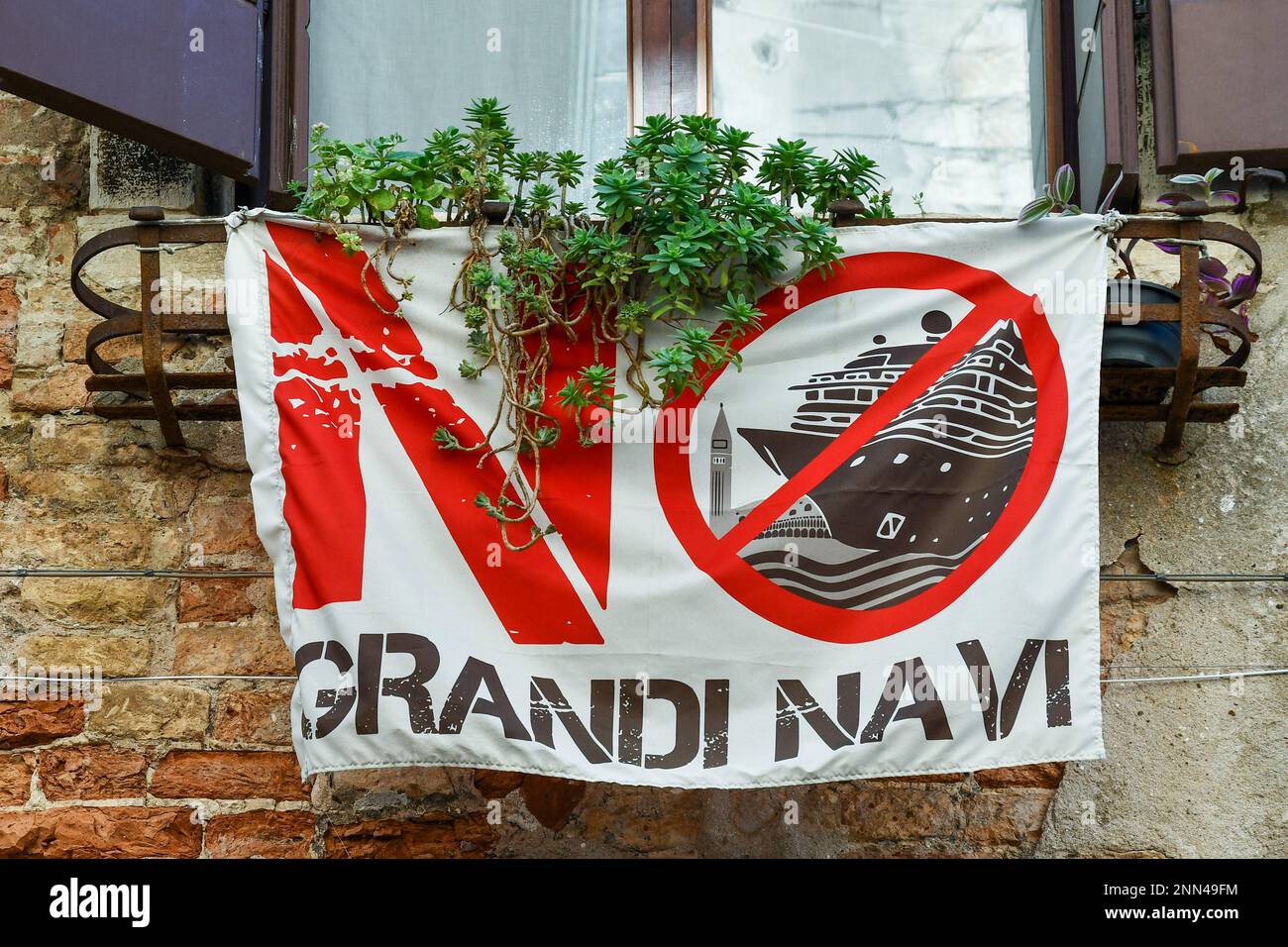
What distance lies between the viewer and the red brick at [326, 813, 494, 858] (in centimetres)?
330

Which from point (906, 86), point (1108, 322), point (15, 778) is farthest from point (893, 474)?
point (15, 778)

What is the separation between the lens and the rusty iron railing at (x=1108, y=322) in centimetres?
310

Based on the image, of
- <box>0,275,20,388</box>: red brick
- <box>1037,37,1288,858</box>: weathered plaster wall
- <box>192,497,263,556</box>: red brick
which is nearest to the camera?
<box>1037,37,1288,858</box>: weathered plaster wall

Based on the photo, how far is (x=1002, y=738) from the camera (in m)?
2.96

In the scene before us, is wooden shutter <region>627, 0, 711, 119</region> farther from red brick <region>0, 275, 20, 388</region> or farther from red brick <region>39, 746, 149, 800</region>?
red brick <region>39, 746, 149, 800</region>

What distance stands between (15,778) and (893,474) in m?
2.23

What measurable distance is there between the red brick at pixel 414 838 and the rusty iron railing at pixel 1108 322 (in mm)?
1057

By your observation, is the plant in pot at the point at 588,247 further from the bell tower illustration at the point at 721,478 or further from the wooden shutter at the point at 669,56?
the wooden shutter at the point at 669,56

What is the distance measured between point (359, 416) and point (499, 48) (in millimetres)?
1178

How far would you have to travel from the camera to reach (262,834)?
3320mm

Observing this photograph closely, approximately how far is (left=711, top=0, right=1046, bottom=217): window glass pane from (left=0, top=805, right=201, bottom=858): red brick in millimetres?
2265

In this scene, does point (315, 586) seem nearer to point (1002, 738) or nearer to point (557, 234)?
point (557, 234)

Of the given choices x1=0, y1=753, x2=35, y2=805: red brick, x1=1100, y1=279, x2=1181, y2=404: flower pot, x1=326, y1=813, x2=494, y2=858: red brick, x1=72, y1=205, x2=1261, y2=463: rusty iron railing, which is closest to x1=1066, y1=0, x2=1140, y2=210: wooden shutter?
x1=72, y1=205, x2=1261, y2=463: rusty iron railing

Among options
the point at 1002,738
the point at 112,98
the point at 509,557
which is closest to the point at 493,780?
the point at 509,557
